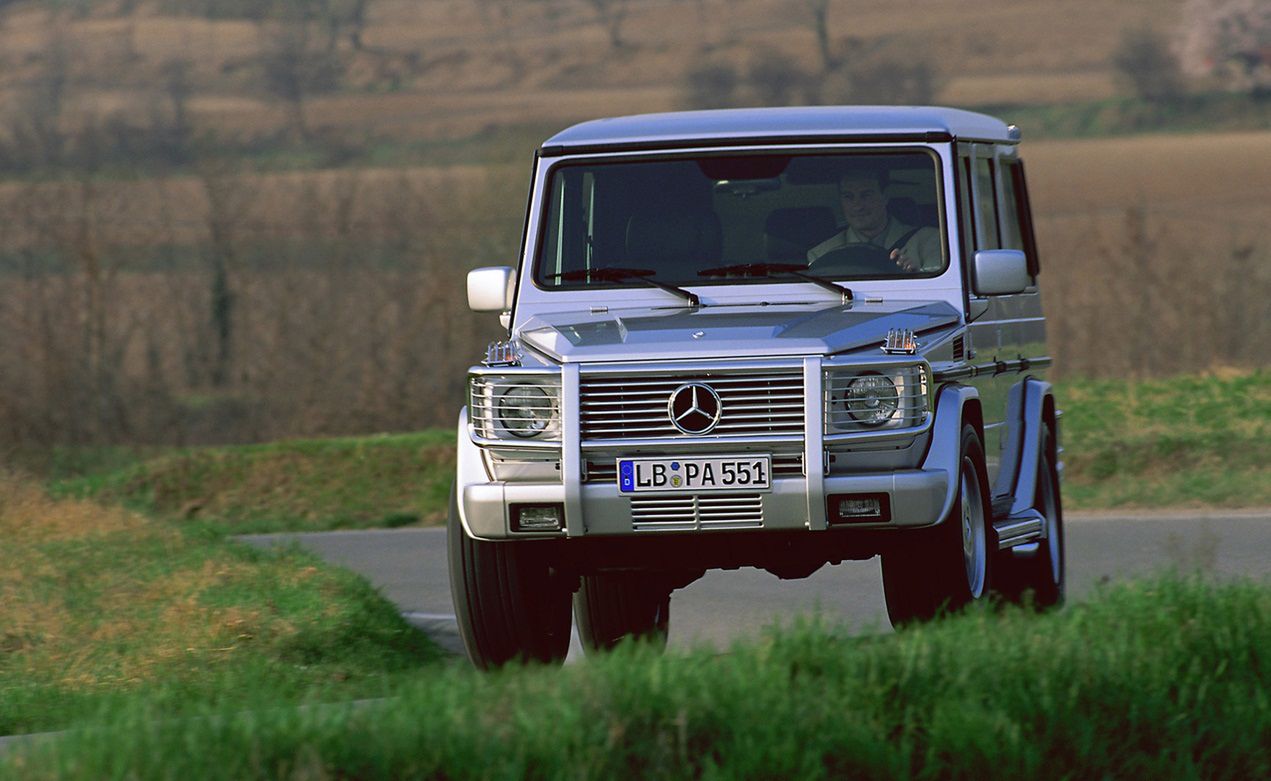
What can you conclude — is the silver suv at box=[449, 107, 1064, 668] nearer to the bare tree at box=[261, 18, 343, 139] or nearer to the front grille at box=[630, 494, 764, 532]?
the front grille at box=[630, 494, 764, 532]

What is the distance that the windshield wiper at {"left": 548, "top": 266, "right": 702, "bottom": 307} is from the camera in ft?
27.7

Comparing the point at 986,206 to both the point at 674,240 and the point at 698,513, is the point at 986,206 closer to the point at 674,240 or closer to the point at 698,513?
the point at 674,240

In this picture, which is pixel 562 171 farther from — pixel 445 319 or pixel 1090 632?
pixel 445 319

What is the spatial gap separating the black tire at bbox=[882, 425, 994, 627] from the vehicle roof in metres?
1.51

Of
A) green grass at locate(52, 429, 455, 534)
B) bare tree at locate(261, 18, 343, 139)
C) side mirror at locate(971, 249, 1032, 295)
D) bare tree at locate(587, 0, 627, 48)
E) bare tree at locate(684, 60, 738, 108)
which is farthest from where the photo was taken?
bare tree at locate(587, 0, 627, 48)

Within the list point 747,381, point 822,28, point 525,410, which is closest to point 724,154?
point 747,381

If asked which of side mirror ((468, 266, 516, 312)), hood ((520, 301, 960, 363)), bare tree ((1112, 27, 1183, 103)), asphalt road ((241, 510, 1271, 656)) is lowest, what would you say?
asphalt road ((241, 510, 1271, 656))

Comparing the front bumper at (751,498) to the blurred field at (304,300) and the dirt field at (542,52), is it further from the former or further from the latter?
the dirt field at (542,52)

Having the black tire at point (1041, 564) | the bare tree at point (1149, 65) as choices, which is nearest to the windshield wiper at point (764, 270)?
the black tire at point (1041, 564)

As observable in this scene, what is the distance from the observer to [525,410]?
7.51 meters

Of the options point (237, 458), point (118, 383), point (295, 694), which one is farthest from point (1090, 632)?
point (118, 383)

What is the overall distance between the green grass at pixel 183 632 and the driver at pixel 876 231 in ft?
8.40

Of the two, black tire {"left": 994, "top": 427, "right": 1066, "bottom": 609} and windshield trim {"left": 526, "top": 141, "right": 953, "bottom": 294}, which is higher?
windshield trim {"left": 526, "top": 141, "right": 953, "bottom": 294}

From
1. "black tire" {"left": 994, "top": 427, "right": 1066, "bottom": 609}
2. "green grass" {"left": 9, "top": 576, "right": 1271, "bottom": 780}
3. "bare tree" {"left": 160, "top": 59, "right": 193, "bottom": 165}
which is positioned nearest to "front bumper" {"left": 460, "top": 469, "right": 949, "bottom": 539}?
"green grass" {"left": 9, "top": 576, "right": 1271, "bottom": 780}
